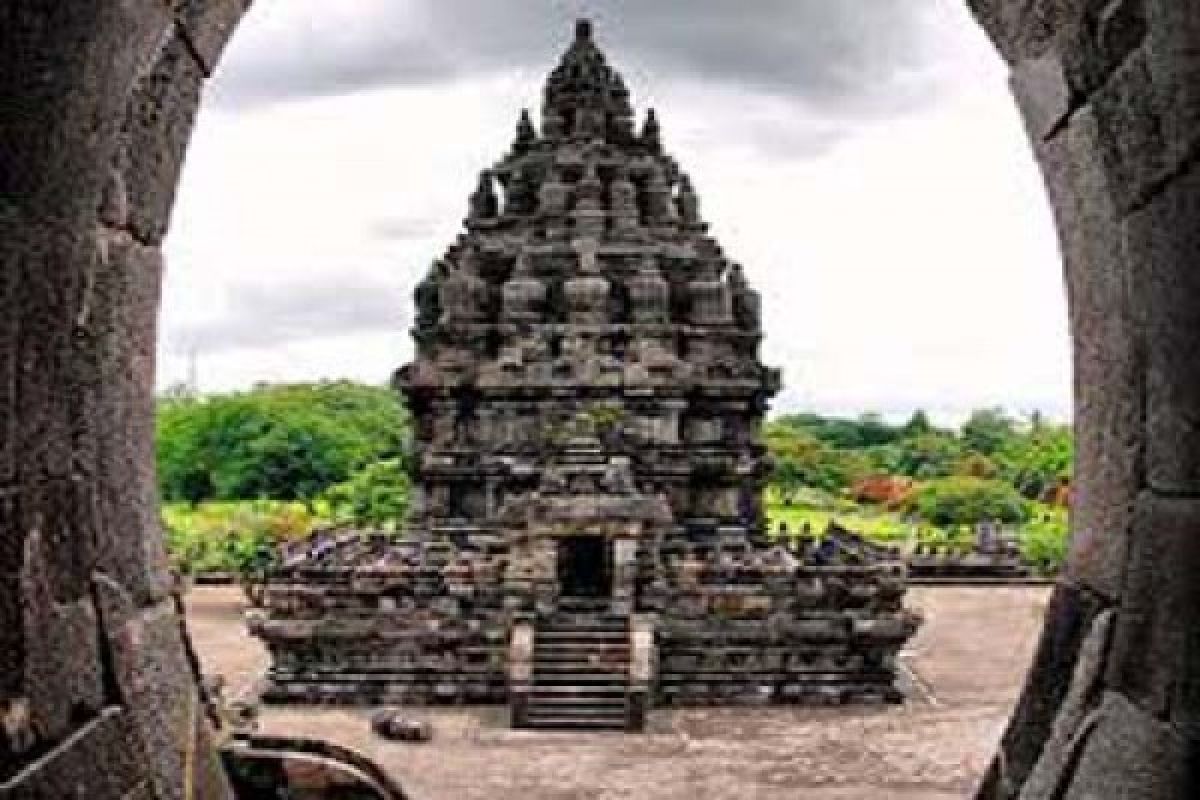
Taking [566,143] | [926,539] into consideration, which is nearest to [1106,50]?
[566,143]

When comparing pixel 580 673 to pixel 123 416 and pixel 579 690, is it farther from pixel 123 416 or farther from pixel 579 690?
pixel 123 416

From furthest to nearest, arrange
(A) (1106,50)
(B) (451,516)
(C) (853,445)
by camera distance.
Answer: (C) (853,445)
(B) (451,516)
(A) (1106,50)

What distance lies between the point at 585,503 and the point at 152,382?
55.4 ft

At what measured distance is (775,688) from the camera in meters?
20.0

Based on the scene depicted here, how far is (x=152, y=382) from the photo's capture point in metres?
4.30

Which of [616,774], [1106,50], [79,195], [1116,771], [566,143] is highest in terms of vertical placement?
[566,143]

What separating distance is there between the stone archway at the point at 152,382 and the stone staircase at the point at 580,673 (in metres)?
14.5

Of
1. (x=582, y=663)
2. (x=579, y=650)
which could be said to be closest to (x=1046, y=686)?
(x=582, y=663)

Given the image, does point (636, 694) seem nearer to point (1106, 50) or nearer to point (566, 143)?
point (566, 143)

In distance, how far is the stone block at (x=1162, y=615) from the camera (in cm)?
306

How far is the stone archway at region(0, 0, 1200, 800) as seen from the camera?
122 inches

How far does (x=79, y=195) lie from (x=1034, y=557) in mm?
34275

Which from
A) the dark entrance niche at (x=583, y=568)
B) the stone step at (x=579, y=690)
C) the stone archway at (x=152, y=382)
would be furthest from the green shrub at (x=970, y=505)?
the stone archway at (x=152, y=382)

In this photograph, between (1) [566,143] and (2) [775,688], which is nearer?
(2) [775,688]
